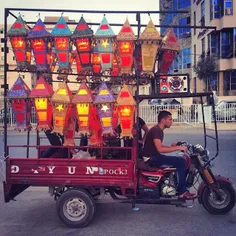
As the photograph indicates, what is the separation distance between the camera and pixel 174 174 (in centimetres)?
508

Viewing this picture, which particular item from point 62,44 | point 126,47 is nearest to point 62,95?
point 62,44

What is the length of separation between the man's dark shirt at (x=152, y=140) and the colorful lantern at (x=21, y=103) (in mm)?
1785

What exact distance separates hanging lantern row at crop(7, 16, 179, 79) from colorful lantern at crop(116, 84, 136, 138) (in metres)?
0.48

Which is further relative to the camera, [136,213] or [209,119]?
[209,119]

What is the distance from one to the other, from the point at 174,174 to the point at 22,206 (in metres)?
2.74

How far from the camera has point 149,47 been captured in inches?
195

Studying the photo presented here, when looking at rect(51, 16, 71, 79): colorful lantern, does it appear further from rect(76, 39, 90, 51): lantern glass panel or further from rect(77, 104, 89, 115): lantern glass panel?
rect(77, 104, 89, 115): lantern glass panel

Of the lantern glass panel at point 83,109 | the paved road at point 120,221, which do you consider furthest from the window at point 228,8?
the lantern glass panel at point 83,109

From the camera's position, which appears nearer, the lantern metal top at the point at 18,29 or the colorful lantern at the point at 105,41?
the colorful lantern at the point at 105,41

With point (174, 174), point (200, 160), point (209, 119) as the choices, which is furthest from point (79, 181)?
point (209, 119)

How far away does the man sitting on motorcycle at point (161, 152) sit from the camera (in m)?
4.98

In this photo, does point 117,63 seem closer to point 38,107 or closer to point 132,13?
point 132,13

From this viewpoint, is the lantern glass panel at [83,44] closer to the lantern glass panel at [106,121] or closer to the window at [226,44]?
the lantern glass panel at [106,121]

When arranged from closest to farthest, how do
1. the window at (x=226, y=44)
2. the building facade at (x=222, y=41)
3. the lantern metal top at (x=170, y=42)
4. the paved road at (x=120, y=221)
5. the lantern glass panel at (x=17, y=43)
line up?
the paved road at (x=120, y=221) < the lantern glass panel at (x=17, y=43) < the lantern metal top at (x=170, y=42) < the building facade at (x=222, y=41) < the window at (x=226, y=44)
